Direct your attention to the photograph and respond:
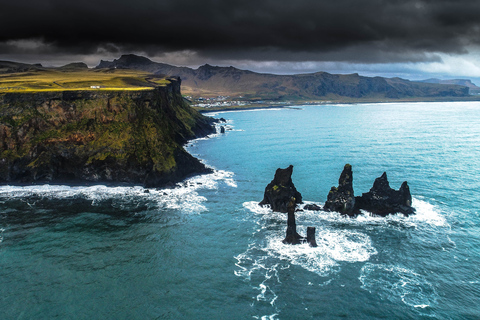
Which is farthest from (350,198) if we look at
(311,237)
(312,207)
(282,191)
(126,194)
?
(126,194)

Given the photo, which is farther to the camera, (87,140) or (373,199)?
(87,140)

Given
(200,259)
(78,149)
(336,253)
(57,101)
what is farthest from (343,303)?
(57,101)

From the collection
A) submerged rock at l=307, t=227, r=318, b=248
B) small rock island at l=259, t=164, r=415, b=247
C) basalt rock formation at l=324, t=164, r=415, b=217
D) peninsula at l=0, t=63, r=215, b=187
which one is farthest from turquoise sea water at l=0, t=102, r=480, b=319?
peninsula at l=0, t=63, r=215, b=187

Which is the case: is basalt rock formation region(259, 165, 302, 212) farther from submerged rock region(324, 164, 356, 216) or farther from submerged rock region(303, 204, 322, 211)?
submerged rock region(324, 164, 356, 216)

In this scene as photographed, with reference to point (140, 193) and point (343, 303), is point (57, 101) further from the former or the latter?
point (343, 303)

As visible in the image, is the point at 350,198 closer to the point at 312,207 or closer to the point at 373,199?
the point at 373,199
